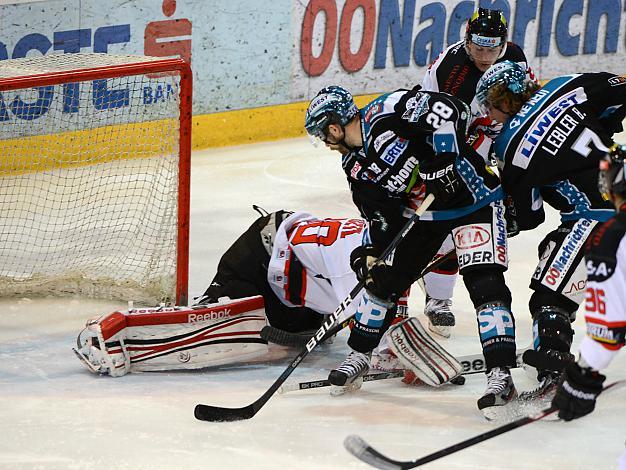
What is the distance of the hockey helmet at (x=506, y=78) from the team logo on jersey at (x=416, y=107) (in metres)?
0.20

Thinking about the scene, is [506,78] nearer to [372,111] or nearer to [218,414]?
[372,111]

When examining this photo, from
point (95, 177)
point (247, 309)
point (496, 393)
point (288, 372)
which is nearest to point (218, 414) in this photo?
point (288, 372)

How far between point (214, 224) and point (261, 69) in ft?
6.39

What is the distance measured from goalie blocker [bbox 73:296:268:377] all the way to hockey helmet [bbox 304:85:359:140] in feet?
2.69

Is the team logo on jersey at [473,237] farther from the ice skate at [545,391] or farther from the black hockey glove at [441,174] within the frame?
the ice skate at [545,391]

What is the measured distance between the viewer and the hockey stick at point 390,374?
3.89 meters

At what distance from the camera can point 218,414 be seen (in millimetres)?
3566

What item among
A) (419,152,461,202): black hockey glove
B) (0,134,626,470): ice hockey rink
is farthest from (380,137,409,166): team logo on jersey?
(0,134,626,470): ice hockey rink

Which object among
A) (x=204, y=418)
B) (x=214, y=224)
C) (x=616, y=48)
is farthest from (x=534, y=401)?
(x=616, y=48)

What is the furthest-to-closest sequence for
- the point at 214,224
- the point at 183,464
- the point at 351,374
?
the point at 214,224, the point at 351,374, the point at 183,464

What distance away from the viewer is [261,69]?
7.70 metres

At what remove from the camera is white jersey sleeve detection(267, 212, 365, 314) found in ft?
13.9

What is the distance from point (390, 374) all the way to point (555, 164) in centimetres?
95

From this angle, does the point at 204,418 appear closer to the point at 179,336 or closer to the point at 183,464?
the point at 183,464
